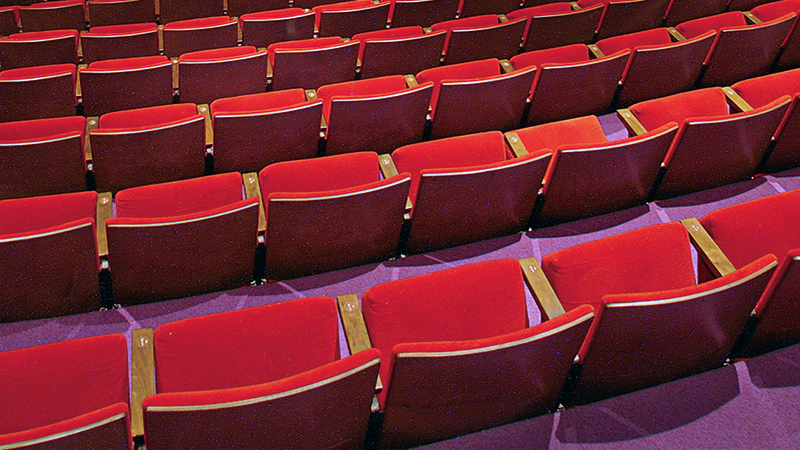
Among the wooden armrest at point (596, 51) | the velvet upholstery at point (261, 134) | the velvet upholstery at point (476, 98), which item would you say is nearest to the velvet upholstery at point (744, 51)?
the wooden armrest at point (596, 51)

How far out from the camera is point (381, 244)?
50 cm

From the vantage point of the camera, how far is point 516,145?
57 cm

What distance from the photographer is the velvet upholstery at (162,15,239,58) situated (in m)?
0.75

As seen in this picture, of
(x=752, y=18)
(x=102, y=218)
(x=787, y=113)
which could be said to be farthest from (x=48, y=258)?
(x=752, y=18)

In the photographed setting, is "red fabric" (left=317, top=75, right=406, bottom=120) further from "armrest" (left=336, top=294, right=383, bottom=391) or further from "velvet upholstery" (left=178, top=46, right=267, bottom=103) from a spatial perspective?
"armrest" (left=336, top=294, right=383, bottom=391)

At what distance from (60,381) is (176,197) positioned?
0.54 ft

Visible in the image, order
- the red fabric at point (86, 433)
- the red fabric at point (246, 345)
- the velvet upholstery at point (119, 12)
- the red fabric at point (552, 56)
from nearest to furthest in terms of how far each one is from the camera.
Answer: the red fabric at point (86, 433)
the red fabric at point (246, 345)
the red fabric at point (552, 56)
the velvet upholstery at point (119, 12)

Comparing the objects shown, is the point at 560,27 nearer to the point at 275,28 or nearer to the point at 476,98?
the point at 476,98

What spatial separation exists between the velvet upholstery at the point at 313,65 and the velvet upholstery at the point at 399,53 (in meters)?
0.02

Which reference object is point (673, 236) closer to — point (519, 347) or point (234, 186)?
point (519, 347)

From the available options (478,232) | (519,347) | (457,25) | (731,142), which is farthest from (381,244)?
(457,25)

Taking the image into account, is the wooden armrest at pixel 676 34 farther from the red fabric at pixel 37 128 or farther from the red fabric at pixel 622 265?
the red fabric at pixel 37 128

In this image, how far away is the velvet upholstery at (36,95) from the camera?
60 cm

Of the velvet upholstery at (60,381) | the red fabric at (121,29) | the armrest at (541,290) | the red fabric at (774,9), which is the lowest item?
the velvet upholstery at (60,381)
